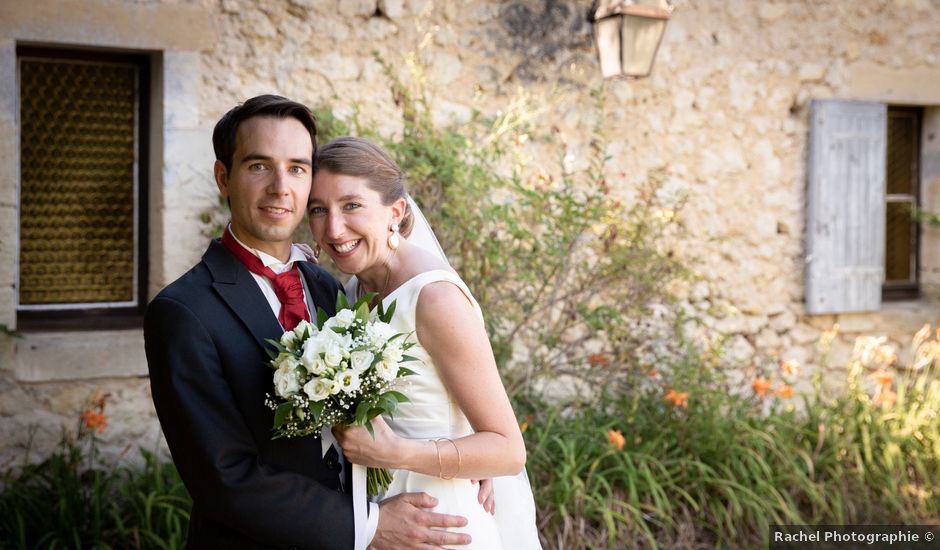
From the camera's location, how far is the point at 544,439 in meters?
4.45

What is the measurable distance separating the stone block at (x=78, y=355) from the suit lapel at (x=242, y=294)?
104 inches

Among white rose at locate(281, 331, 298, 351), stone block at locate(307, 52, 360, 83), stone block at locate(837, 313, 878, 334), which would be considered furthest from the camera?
stone block at locate(837, 313, 878, 334)

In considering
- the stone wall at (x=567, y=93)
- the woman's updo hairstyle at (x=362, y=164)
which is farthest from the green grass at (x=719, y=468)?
the woman's updo hairstyle at (x=362, y=164)

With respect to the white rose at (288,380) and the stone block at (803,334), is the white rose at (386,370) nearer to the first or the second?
the white rose at (288,380)

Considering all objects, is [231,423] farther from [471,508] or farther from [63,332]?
[63,332]

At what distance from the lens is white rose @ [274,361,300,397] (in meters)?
1.93

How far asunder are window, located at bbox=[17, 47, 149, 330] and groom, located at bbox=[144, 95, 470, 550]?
2.82 m

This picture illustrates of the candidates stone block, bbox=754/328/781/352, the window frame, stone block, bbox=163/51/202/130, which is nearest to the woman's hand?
stone block, bbox=163/51/202/130

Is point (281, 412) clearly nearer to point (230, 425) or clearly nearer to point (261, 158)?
point (230, 425)

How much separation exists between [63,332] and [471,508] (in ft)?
10.1

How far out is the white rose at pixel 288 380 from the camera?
6.33ft

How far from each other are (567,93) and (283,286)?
12.5 feet

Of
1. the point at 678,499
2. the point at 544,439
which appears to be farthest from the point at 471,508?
the point at 678,499

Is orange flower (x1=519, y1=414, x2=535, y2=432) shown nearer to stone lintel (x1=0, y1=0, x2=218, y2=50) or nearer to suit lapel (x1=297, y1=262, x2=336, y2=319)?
suit lapel (x1=297, y1=262, x2=336, y2=319)
